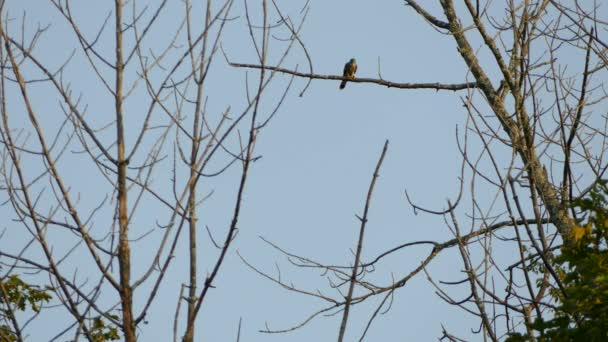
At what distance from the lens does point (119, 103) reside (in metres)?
2.86

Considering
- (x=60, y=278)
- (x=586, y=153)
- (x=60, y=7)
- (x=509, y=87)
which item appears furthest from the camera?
(x=509, y=87)

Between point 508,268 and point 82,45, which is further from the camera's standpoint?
point 508,268

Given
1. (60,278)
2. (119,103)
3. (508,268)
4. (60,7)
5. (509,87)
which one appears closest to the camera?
(60,278)

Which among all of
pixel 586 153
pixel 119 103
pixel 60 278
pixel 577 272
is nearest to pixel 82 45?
pixel 119 103

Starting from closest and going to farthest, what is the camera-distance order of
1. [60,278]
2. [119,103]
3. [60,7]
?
[60,278] < [119,103] < [60,7]

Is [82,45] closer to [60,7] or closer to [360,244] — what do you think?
[60,7]

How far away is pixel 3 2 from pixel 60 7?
243mm

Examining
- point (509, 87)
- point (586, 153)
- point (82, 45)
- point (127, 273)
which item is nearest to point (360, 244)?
point (127, 273)

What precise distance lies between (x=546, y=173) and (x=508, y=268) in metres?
0.81

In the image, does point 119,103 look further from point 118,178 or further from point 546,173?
point 546,173

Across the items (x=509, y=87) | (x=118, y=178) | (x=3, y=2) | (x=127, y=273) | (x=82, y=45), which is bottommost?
(x=127, y=273)

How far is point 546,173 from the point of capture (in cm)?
480

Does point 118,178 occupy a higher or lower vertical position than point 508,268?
lower

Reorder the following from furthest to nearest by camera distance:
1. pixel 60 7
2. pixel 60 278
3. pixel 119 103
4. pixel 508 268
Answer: pixel 508 268 < pixel 60 7 < pixel 119 103 < pixel 60 278
